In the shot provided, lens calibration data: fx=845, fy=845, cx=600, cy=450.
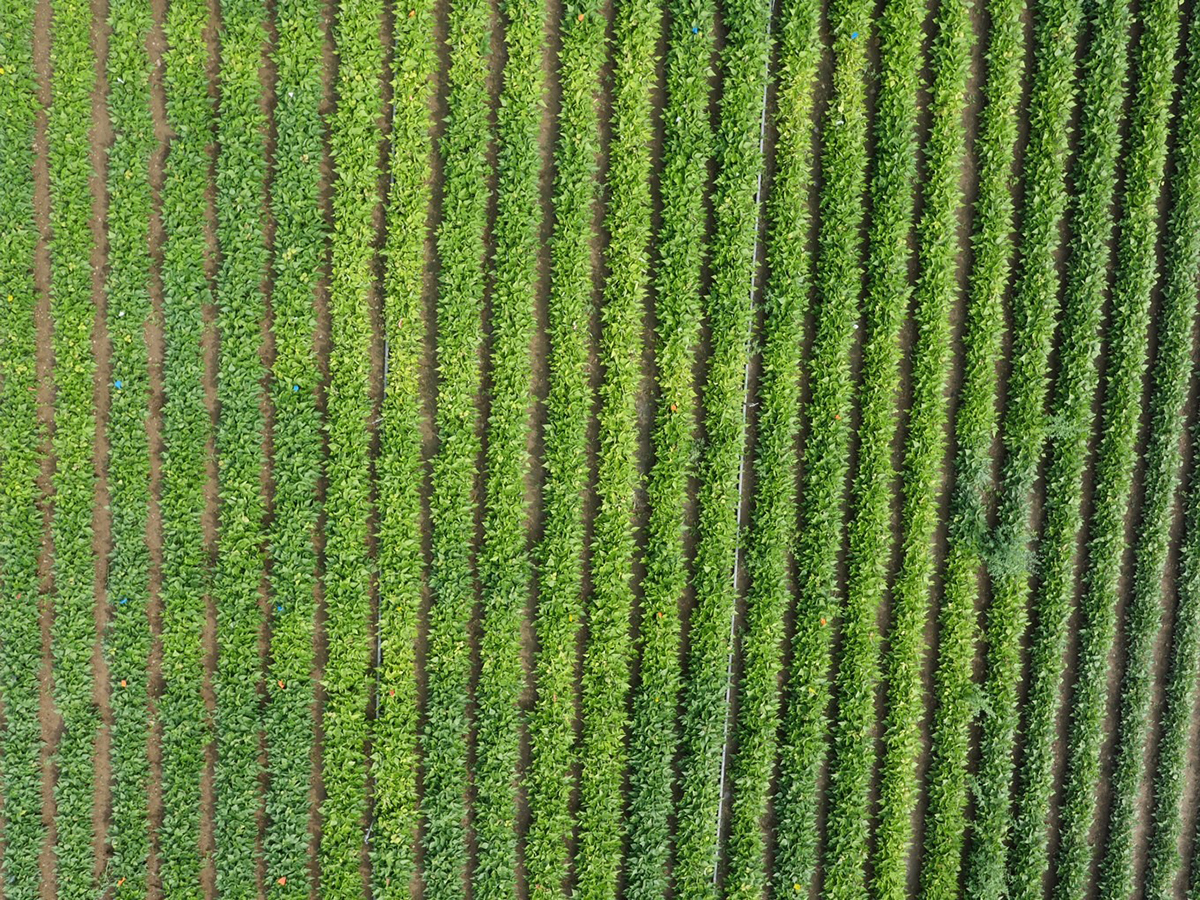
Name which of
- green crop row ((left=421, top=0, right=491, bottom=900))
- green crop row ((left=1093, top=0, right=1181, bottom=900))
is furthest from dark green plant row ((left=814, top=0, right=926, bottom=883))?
green crop row ((left=421, top=0, right=491, bottom=900))

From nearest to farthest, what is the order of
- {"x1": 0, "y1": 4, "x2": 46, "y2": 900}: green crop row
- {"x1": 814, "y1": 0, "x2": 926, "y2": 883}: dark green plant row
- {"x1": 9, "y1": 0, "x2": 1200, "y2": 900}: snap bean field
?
{"x1": 0, "y1": 4, "x2": 46, "y2": 900}: green crop row
{"x1": 9, "y1": 0, "x2": 1200, "y2": 900}: snap bean field
{"x1": 814, "y1": 0, "x2": 926, "y2": 883}: dark green plant row

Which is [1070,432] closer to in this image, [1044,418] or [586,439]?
[1044,418]

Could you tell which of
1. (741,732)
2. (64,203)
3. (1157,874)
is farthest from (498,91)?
(1157,874)

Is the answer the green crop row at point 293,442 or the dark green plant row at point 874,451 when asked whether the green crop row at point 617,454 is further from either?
the green crop row at point 293,442

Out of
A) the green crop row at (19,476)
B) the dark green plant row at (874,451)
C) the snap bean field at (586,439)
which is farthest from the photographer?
the dark green plant row at (874,451)

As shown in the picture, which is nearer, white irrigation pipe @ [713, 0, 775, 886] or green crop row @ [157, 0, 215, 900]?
green crop row @ [157, 0, 215, 900]

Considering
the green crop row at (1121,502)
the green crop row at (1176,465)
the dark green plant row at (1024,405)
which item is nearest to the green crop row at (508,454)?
the dark green plant row at (1024,405)

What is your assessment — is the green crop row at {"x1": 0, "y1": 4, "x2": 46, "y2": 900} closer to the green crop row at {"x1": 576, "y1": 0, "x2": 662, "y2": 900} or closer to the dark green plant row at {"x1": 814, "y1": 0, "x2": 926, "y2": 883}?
the green crop row at {"x1": 576, "y1": 0, "x2": 662, "y2": 900}

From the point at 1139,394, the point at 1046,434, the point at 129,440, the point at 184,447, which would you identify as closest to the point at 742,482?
the point at 1046,434
